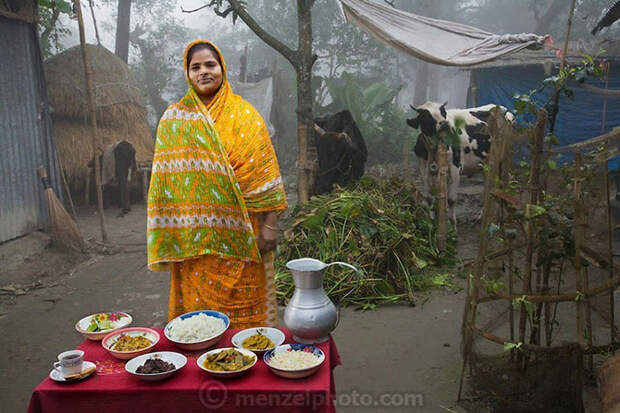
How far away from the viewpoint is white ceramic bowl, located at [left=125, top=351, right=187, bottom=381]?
5.37 feet

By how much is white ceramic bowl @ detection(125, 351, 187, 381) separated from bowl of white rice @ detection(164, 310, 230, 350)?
0.26ft

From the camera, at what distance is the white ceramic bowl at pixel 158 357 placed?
1.64 metres

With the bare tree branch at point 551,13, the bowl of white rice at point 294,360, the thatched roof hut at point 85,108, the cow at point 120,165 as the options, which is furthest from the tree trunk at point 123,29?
the bare tree branch at point 551,13

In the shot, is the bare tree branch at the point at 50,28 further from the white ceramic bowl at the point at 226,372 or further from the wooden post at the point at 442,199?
the white ceramic bowl at the point at 226,372

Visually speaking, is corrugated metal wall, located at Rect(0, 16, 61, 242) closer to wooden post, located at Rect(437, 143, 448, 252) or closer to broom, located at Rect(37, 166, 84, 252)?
broom, located at Rect(37, 166, 84, 252)

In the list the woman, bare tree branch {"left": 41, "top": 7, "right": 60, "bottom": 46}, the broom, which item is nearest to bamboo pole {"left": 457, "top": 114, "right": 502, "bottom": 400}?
the woman

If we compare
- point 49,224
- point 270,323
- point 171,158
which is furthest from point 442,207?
point 49,224

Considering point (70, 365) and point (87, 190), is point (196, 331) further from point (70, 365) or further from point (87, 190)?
point (87, 190)

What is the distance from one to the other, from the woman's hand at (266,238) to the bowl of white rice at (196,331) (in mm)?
446

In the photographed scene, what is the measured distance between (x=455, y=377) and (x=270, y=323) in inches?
53.3

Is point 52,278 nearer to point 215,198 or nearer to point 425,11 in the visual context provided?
point 215,198

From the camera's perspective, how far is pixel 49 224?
629cm

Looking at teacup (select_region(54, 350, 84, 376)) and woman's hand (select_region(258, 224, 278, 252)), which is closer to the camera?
teacup (select_region(54, 350, 84, 376))

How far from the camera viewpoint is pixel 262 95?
490 inches
